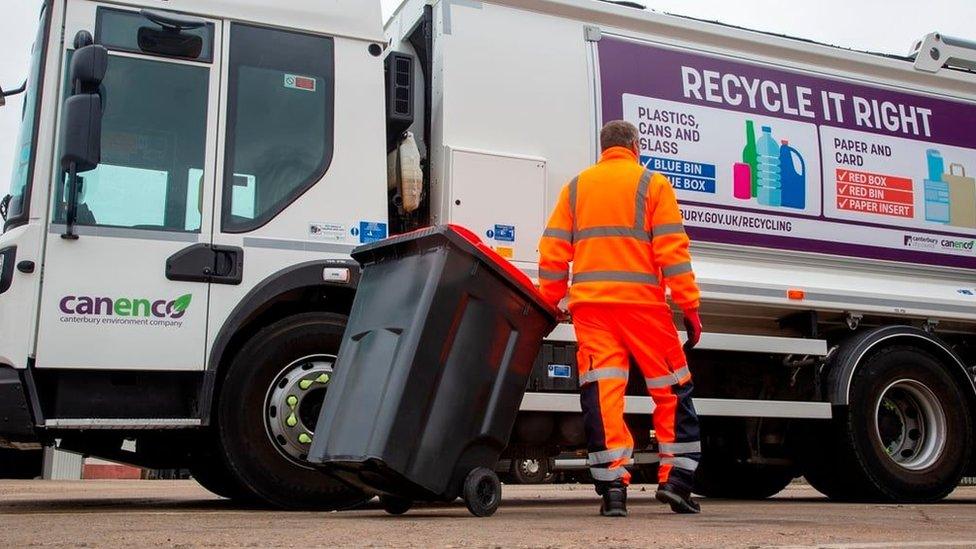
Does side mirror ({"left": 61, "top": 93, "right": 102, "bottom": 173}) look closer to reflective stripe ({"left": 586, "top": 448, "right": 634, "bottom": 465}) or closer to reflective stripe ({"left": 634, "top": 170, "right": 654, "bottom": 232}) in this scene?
reflective stripe ({"left": 634, "top": 170, "right": 654, "bottom": 232})

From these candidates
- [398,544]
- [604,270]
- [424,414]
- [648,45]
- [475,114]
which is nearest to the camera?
[398,544]

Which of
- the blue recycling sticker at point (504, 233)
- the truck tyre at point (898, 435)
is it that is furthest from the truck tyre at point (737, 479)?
the blue recycling sticker at point (504, 233)

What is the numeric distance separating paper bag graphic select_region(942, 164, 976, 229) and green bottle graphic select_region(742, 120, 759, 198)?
1560 millimetres

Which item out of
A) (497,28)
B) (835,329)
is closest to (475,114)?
(497,28)

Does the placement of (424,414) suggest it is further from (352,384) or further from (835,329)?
(835,329)

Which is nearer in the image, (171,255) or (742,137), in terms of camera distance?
(171,255)

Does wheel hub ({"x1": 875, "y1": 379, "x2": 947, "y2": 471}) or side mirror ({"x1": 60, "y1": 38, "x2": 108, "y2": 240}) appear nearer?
side mirror ({"x1": 60, "y1": 38, "x2": 108, "y2": 240})

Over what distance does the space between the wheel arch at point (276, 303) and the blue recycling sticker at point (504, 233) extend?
775mm

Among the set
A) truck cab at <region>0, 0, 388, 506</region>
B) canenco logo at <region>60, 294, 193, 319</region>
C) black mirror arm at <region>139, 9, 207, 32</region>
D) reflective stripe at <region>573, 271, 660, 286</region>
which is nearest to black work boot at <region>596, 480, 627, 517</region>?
reflective stripe at <region>573, 271, 660, 286</region>

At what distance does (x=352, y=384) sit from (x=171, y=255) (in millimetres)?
1191

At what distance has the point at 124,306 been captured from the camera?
5023 mm

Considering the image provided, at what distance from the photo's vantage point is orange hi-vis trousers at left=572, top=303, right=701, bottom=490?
4.72 metres

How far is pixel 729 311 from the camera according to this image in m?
6.55

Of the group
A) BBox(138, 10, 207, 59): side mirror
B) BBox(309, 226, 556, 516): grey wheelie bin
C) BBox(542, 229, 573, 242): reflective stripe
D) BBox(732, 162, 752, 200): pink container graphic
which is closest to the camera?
BBox(309, 226, 556, 516): grey wheelie bin
